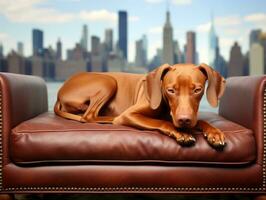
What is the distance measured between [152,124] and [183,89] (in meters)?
0.23

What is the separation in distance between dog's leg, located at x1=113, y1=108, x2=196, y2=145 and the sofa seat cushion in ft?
0.10

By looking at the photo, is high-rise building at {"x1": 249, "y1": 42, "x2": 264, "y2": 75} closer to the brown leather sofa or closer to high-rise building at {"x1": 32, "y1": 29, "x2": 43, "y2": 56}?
high-rise building at {"x1": 32, "y1": 29, "x2": 43, "y2": 56}

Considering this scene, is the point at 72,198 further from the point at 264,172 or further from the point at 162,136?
the point at 264,172

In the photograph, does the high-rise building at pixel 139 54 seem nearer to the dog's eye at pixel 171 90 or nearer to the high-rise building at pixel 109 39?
→ the high-rise building at pixel 109 39

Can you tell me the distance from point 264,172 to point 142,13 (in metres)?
2.30

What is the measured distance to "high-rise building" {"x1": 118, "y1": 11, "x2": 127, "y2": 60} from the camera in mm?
3727

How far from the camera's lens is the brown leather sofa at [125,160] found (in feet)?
5.74

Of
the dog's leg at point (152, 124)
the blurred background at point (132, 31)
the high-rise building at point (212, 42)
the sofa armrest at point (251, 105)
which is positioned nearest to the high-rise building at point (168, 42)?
the blurred background at point (132, 31)

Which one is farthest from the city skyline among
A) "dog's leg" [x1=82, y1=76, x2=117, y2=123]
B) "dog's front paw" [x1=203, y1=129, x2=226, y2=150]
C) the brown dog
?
"dog's front paw" [x1=203, y1=129, x2=226, y2=150]

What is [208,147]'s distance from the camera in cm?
173

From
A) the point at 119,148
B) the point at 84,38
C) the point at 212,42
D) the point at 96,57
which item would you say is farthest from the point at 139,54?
the point at 119,148

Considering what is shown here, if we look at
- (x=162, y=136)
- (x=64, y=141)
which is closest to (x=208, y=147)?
(x=162, y=136)

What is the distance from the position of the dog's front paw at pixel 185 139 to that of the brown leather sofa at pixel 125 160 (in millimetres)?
24

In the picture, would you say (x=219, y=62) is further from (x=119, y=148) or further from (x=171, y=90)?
(x=119, y=148)
